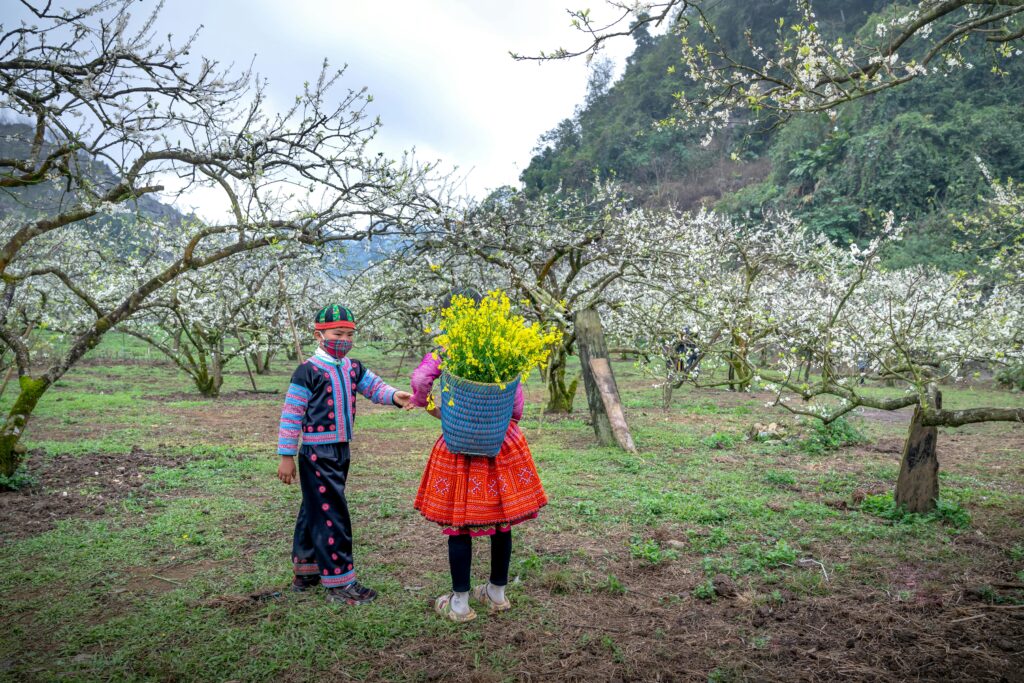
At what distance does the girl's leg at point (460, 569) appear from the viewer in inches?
146

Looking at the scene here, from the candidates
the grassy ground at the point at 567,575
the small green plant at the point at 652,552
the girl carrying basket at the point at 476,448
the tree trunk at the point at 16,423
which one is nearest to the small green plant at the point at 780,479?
the grassy ground at the point at 567,575

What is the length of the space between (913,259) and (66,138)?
25800 mm

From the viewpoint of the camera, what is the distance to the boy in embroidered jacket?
4016 mm

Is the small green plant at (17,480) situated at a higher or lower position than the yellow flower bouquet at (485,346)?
lower

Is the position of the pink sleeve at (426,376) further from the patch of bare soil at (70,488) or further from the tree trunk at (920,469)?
the tree trunk at (920,469)

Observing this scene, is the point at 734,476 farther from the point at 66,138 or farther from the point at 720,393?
the point at 720,393

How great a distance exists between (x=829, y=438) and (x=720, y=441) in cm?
141

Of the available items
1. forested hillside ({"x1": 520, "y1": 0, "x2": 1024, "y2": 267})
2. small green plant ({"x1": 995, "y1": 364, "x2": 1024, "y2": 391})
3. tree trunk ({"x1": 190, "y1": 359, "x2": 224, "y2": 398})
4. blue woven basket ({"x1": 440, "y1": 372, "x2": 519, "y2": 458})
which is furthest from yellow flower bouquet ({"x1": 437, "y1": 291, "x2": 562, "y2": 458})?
small green plant ({"x1": 995, "y1": 364, "x2": 1024, "y2": 391})

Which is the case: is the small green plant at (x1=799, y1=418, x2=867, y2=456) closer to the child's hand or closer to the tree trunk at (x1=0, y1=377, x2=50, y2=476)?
the child's hand

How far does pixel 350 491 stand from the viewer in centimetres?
663

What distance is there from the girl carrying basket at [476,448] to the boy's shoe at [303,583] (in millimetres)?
897

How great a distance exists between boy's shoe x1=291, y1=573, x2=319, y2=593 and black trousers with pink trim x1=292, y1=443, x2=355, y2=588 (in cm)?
3

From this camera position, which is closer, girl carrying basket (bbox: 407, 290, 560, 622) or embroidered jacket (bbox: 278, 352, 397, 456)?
girl carrying basket (bbox: 407, 290, 560, 622)

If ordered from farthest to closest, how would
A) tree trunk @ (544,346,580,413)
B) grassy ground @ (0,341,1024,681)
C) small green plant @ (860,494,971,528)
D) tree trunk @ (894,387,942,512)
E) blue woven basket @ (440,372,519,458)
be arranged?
tree trunk @ (544,346,580,413)
tree trunk @ (894,387,942,512)
small green plant @ (860,494,971,528)
blue woven basket @ (440,372,519,458)
grassy ground @ (0,341,1024,681)
